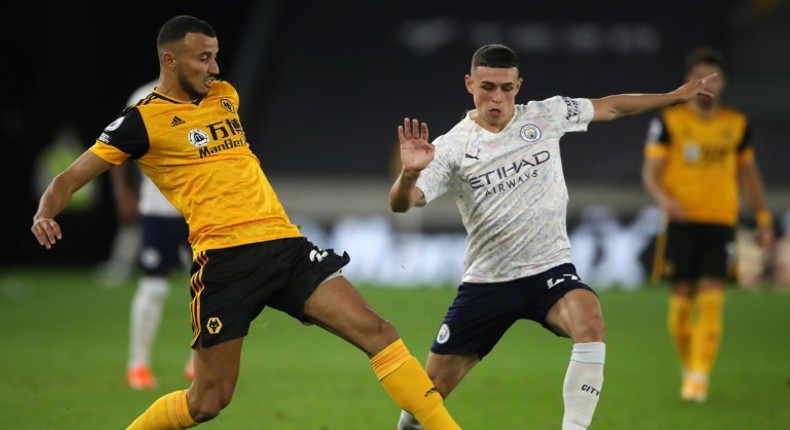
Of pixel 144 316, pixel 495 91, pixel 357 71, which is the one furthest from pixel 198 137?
pixel 357 71

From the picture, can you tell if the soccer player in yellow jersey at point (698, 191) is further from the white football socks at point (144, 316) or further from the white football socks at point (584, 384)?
the white football socks at point (144, 316)

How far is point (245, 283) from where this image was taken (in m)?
6.61

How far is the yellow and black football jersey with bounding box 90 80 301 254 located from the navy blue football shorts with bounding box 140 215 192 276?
3577mm

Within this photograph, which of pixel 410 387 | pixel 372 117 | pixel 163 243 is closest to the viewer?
pixel 410 387

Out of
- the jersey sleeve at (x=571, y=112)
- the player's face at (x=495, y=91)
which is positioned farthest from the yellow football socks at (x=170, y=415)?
the jersey sleeve at (x=571, y=112)

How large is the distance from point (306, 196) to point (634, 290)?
19.5 ft

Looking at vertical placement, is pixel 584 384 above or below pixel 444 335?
below

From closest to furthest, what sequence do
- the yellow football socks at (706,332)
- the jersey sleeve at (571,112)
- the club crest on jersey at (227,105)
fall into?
the club crest on jersey at (227,105) → the jersey sleeve at (571,112) → the yellow football socks at (706,332)

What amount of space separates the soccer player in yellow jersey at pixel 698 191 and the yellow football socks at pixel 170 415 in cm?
480

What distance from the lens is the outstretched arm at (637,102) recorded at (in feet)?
23.7

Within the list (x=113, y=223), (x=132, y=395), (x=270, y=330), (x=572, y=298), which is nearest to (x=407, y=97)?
(x=113, y=223)

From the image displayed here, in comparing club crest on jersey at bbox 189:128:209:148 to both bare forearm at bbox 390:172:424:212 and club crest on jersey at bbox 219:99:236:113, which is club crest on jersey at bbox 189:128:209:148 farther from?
bare forearm at bbox 390:172:424:212

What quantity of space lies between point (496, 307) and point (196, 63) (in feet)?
6.73

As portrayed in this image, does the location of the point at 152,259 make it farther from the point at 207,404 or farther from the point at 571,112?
the point at 571,112
